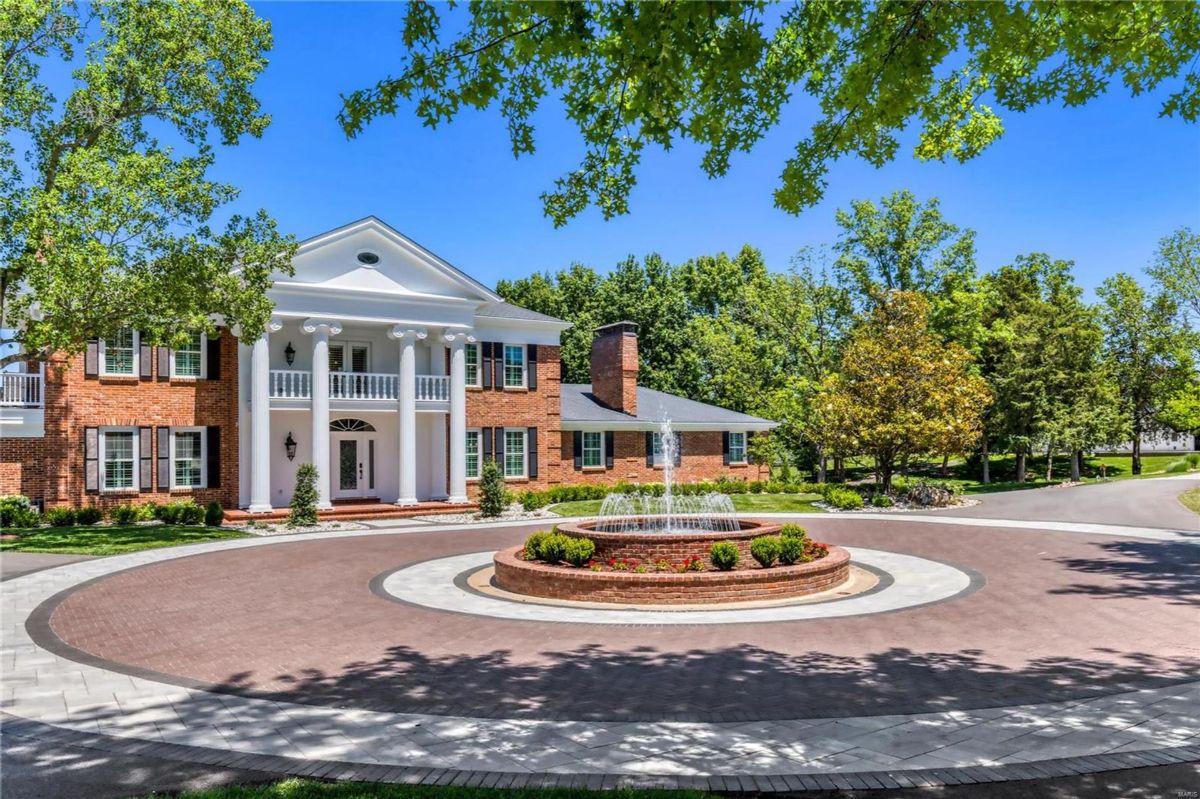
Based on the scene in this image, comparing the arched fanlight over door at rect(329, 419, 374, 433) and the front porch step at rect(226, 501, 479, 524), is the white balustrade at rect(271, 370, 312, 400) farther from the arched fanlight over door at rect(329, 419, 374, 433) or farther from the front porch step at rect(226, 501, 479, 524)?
the front porch step at rect(226, 501, 479, 524)

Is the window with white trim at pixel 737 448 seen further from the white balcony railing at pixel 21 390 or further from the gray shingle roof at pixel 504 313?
the white balcony railing at pixel 21 390

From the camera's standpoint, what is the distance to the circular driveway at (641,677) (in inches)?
246

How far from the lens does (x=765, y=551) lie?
521 inches

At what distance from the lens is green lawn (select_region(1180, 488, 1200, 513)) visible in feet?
88.5

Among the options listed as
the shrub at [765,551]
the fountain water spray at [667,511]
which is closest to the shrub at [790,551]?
the shrub at [765,551]

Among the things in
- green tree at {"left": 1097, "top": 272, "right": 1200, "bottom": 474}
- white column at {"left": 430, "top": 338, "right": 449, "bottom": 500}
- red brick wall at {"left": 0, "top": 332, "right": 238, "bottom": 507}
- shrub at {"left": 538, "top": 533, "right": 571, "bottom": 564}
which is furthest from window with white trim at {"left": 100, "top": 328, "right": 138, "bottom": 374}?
green tree at {"left": 1097, "top": 272, "right": 1200, "bottom": 474}

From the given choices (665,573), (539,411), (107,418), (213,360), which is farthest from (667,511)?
(107,418)

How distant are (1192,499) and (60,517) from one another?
37.1m

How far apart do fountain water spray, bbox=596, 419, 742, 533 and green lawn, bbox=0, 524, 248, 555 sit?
35.1 feet

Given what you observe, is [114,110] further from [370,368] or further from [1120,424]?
[1120,424]

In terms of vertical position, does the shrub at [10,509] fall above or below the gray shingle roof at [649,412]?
below

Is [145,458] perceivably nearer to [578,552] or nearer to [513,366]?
[513,366]

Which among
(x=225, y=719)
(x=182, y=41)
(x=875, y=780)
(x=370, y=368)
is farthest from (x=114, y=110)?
(x=875, y=780)

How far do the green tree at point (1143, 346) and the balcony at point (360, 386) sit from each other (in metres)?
44.2
